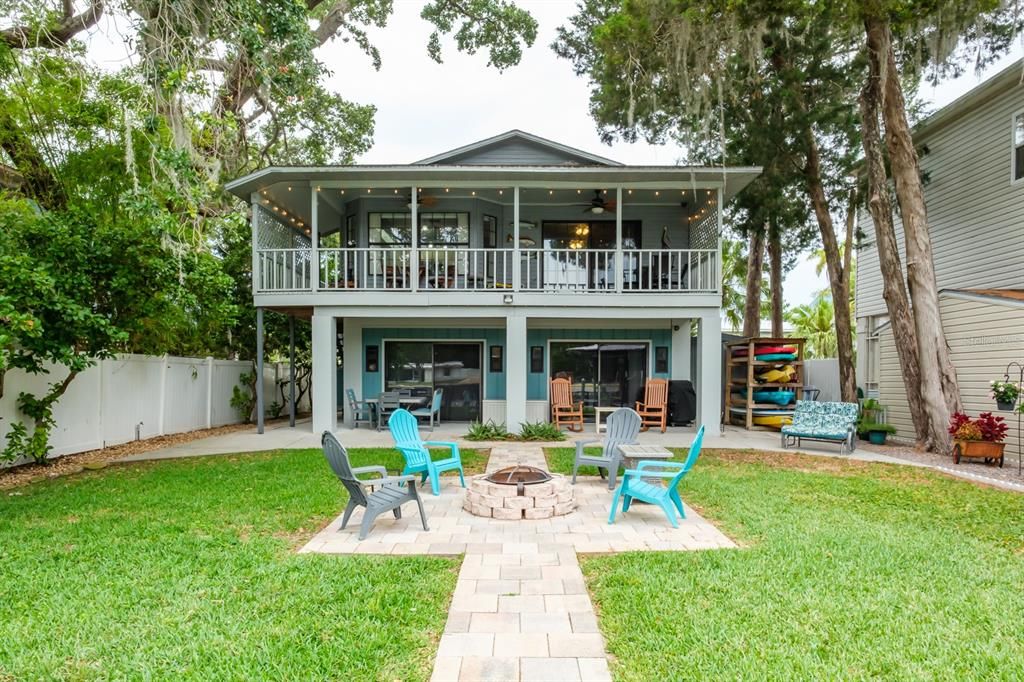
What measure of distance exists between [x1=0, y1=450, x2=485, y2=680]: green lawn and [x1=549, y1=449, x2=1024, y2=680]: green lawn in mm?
1286

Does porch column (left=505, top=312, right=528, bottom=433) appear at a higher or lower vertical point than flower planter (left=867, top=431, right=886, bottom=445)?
higher

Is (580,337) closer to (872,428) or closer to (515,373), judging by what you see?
(515,373)

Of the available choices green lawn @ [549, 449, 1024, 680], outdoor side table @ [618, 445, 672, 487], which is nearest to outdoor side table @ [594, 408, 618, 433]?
outdoor side table @ [618, 445, 672, 487]

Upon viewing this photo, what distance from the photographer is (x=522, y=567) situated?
3994 millimetres

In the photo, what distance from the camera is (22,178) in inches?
376

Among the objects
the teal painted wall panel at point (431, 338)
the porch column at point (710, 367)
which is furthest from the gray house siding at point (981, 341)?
the teal painted wall panel at point (431, 338)

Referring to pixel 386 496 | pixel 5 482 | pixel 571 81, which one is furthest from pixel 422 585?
pixel 571 81

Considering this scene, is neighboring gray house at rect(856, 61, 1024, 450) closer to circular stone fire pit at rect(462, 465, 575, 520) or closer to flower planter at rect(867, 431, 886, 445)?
flower planter at rect(867, 431, 886, 445)

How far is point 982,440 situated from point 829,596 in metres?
7.49

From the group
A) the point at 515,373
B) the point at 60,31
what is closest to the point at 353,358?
the point at 515,373

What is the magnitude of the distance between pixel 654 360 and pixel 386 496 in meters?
9.12

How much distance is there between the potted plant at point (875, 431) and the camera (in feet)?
35.8

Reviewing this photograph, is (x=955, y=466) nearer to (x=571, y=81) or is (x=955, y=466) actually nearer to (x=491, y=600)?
(x=491, y=600)

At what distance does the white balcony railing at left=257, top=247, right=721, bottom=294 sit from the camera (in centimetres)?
1119
